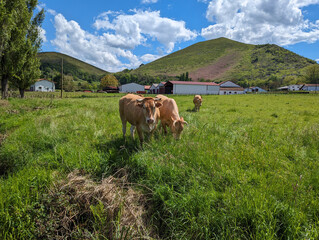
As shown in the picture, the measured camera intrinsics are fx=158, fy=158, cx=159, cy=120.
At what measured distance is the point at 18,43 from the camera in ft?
63.4

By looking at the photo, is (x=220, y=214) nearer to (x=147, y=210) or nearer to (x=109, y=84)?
(x=147, y=210)

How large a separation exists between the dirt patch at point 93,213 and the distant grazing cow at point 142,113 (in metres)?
2.25

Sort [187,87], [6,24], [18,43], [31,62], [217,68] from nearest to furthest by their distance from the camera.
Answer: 1. [6,24]
2. [18,43]
3. [31,62]
4. [187,87]
5. [217,68]

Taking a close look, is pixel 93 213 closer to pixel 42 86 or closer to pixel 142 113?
pixel 142 113

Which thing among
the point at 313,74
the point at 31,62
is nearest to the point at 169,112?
the point at 31,62

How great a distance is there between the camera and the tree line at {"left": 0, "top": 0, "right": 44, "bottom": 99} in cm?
1427

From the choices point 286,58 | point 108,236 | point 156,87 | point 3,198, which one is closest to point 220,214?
point 108,236

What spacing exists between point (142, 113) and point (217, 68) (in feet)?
561

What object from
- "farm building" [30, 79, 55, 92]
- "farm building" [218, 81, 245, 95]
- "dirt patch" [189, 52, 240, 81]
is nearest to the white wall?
"farm building" [218, 81, 245, 95]

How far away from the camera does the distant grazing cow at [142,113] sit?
15.8 feet

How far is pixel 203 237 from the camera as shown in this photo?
204cm

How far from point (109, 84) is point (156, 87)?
36.5 metres

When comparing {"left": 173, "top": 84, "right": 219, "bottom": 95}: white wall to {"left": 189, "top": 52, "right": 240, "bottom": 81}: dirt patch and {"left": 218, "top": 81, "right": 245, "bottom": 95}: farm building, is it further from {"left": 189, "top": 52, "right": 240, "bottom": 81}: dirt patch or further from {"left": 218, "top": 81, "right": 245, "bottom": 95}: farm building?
{"left": 189, "top": 52, "right": 240, "bottom": 81}: dirt patch

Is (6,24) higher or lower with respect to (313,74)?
lower
